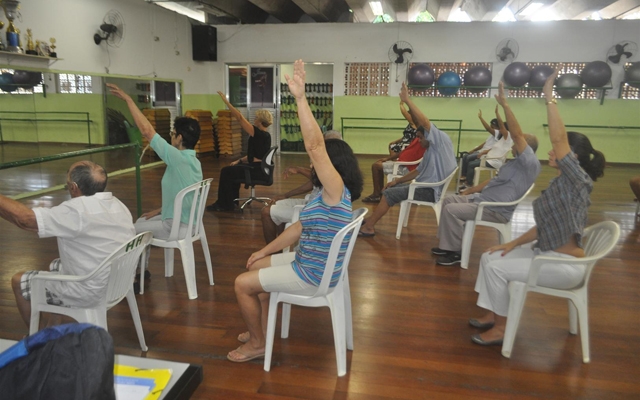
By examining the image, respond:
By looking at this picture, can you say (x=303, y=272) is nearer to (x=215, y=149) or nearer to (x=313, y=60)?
(x=215, y=149)

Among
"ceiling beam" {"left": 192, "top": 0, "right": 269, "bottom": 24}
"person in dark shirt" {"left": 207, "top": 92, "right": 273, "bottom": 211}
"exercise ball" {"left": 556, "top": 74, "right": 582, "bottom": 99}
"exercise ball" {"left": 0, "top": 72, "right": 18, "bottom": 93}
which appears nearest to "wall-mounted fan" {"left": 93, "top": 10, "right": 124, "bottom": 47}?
"ceiling beam" {"left": 192, "top": 0, "right": 269, "bottom": 24}

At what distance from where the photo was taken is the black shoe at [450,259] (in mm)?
4039

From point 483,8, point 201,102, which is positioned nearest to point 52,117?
point 201,102

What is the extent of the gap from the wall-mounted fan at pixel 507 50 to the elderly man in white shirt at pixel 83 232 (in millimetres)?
10057

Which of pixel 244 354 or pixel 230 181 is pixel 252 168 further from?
pixel 244 354

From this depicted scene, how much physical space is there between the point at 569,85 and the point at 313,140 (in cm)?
978

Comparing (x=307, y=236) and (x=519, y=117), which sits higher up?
(x=519, y=117)

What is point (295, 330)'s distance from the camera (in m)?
2.85

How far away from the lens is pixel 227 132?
10.9 m

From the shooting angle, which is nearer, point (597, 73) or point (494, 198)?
point (494, 198)

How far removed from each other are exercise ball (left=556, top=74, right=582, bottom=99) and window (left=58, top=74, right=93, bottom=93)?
917 cm

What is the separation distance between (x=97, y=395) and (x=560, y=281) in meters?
2.34

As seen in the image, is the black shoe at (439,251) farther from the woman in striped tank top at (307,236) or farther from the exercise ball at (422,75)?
the exercise ball at (422,75)

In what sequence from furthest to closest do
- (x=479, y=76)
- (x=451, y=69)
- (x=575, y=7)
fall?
1. (x=451, y=69)
2. (x=479, y=76)
3. (x=575, y=7)
